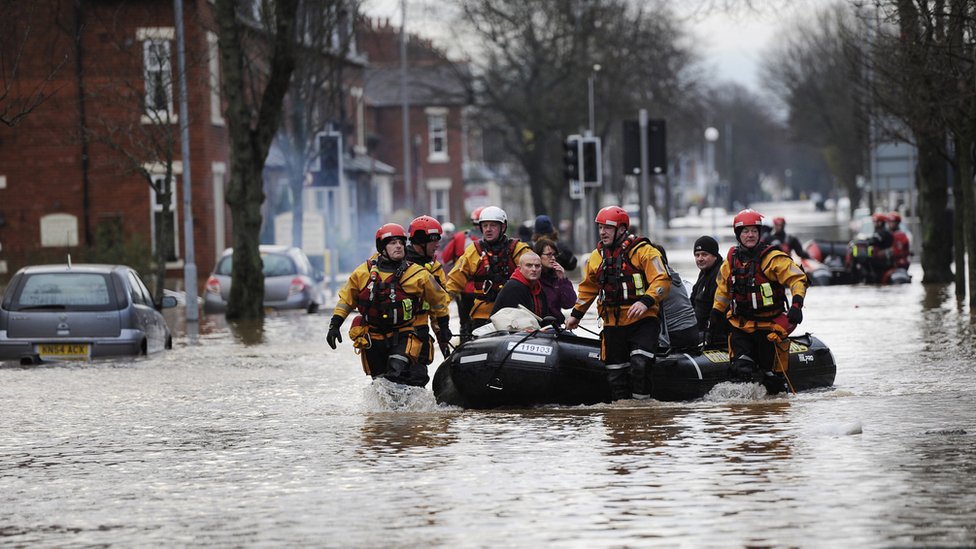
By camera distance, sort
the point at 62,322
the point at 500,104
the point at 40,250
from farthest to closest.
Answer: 1. the point at 500,104
2. the point at 40,250
3. the point at 62,322

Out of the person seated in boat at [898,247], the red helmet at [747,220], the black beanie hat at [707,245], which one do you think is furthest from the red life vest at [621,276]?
the person seated in boat at [898,247]

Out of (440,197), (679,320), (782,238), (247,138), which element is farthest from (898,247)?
(440,197)

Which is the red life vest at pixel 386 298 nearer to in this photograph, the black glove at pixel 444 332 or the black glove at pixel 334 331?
the black glove at pixel 334 331

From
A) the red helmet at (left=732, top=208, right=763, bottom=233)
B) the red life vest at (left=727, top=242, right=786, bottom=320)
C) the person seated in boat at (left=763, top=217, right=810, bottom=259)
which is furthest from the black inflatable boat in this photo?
the person seated in boat at (left=763, top=217, right=810, bottom=259)

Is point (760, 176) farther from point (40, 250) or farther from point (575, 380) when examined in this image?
point (575, 380)

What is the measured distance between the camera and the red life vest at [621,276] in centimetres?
1342

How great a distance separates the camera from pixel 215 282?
29.4 meters

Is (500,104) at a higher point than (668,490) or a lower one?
higher

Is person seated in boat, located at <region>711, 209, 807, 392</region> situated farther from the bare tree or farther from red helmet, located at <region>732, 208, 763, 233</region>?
the bare tree

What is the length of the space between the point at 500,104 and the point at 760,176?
117 meters

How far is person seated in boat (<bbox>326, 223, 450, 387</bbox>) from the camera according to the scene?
1340 centimetres

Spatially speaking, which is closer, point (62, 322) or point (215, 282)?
point (62, 322)

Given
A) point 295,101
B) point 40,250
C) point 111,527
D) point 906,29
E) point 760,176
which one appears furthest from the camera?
point 760,176

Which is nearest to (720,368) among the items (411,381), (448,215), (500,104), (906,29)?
(411,381)
